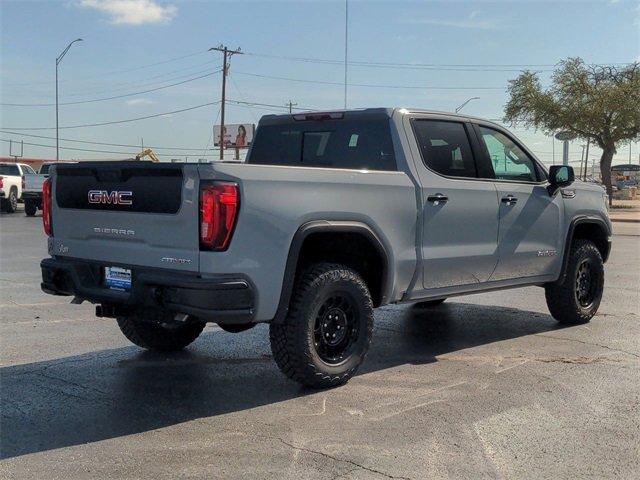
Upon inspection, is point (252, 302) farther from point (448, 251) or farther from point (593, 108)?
point (593, 108)

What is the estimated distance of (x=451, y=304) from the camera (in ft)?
30.0

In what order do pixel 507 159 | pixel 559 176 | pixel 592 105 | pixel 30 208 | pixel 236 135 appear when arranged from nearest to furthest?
pixel 507 159 → pixel 559 176 → pixel 30 208 → pixel 592 105 → pixel 236 135

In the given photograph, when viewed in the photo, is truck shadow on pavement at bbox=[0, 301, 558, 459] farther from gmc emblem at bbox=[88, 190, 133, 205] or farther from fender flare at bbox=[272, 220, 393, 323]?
gmc emblem at bbox=[88, 190, 133, 205]

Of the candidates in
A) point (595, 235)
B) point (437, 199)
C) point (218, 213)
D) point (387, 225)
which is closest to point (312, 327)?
point (387, 225)

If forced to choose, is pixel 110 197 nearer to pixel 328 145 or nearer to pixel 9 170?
pixel 328 145

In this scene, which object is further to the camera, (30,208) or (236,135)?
(236,135)

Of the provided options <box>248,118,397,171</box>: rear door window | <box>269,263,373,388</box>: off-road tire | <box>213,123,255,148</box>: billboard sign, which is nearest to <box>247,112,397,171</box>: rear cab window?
<box>248,118,397,171</box>: rear door window

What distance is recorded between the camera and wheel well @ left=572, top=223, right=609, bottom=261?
26.1 ft

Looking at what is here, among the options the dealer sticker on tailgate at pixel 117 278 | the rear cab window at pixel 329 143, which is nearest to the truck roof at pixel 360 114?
the rear cab window at pixel 329 143

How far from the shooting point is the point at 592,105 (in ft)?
132

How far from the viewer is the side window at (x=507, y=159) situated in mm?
6746

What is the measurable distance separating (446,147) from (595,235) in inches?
110

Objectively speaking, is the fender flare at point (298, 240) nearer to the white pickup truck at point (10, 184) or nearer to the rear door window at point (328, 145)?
the rear door window at point (328, 145)

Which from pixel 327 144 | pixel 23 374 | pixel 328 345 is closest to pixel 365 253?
pixel 328 345
